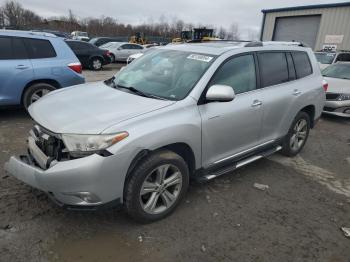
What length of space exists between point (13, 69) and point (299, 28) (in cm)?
2150

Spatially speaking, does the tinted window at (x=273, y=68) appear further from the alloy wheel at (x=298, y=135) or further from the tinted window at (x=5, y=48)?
the tinted window at (x=5, y=48)

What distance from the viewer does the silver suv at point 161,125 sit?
2572mm

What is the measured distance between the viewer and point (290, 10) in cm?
2242

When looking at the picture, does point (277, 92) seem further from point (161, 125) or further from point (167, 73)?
point (161, 125)

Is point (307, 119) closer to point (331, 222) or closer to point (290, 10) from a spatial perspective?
point (331, 222)

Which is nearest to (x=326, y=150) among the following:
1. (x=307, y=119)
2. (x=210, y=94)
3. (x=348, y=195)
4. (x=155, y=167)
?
(x=307, y=119)

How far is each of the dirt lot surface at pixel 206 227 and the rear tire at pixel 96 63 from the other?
43.8ft

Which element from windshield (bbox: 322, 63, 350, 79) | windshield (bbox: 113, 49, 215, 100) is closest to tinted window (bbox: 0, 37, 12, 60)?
windshield (bbox: 113, 49, 215, 100)

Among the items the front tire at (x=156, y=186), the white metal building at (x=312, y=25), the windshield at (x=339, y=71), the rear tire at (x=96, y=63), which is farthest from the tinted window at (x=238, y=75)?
the white metal building at (x=312, y=25)

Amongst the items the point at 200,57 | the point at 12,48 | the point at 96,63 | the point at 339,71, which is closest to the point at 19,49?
the point at 12,48

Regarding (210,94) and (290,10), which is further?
(290,10)

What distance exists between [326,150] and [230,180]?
2564mm

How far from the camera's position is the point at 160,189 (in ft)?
9.99

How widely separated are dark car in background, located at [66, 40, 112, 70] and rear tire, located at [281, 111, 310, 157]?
13.4 meters
